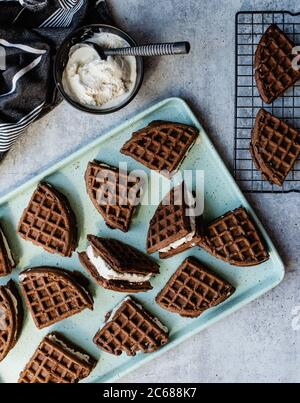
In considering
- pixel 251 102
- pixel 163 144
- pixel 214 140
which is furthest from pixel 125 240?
pixel 251 102

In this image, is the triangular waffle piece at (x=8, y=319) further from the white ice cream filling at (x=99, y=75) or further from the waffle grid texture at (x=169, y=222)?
the white ice cream filling at (x=99, y=75)

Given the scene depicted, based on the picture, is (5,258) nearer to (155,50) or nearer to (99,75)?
(99,75)

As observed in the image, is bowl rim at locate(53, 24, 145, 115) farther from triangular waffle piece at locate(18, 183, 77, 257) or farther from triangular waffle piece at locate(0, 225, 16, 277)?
triangular waffle piece at locate(0, 225, 16, 277)

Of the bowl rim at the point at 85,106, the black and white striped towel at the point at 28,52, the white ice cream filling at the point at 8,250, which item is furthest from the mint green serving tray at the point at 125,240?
the black and white striped towel at the point at 28,52

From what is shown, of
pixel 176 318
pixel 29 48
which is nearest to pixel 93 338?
pixel 176 318

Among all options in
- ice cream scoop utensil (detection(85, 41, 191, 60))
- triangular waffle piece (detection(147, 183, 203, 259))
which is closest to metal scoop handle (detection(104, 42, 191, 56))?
ice cream scoop utensil (detection(85, 41, 191, 60))
